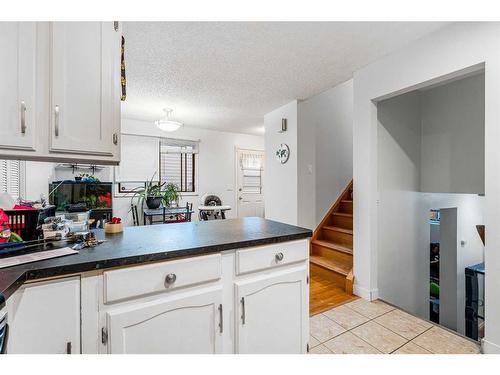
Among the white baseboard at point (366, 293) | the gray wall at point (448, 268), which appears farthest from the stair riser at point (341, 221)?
the gray wall at point (448, 268)

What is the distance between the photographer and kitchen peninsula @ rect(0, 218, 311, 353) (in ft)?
2.69

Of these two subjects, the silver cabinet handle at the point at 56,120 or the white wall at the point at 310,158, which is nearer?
the silver cabinet handle at the point at 56,120

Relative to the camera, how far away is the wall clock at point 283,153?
12.5 feet

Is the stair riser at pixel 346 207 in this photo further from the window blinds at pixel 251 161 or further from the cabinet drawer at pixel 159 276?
the cabinet drawer at pixel 159 276

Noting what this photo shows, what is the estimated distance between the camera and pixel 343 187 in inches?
167

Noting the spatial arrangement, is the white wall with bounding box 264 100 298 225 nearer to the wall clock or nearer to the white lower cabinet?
the wall clock

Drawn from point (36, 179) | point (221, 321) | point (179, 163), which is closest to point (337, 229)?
point (221, 321)

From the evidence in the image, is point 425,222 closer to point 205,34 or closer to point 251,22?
point 251,22

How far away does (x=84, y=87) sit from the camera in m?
1.18

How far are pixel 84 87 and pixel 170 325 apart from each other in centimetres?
120

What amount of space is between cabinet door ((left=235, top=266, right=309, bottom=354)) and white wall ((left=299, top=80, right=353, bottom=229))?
2.43m

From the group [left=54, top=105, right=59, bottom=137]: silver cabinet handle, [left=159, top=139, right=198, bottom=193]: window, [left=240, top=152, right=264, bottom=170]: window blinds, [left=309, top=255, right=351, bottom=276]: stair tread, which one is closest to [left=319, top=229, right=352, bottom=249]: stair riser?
[left=309, top=255, right=351, bottom=276]: stair tread

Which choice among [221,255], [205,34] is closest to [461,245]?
[221,255]

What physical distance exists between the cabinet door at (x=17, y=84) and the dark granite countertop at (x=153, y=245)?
59 centimetres
